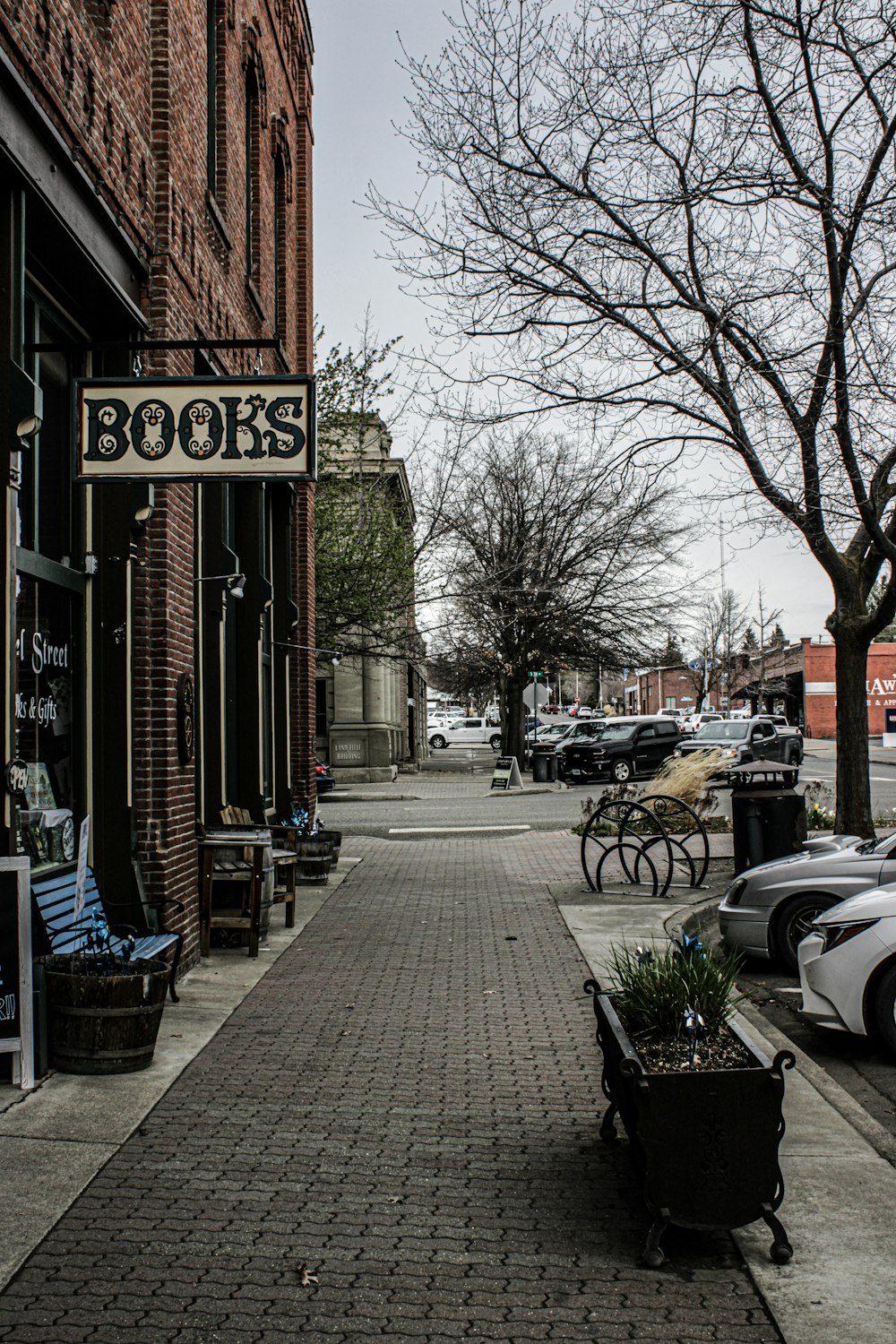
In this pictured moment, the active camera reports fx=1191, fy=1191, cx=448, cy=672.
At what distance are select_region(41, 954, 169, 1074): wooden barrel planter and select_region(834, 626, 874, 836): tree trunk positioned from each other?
424 inches

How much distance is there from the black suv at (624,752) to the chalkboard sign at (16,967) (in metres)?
27.6

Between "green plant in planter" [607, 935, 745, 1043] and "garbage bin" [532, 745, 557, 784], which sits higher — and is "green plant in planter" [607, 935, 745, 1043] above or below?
above

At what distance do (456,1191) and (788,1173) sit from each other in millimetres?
1354

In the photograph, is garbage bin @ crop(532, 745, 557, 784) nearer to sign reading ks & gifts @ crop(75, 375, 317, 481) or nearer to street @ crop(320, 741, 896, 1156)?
street @ crop(320, 741, 896, 1156)

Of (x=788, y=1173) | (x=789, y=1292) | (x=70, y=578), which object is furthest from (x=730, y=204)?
(x=789, y=1292)

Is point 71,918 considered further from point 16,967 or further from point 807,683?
point 807,683

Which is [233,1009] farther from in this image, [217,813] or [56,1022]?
[217,813]

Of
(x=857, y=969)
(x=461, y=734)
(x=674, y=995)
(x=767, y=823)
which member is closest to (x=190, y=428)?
(x=674, y=995)

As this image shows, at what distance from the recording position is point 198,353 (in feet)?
33.5

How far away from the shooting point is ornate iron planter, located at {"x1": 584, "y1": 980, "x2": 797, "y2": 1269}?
3906 millimetres

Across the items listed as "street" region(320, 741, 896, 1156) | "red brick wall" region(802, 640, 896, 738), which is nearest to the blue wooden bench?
"street" region(320, 741, 896, 1156)

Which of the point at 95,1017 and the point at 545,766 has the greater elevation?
the point at 95,1017

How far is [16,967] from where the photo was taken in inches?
213

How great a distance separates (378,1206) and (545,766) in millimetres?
30204
